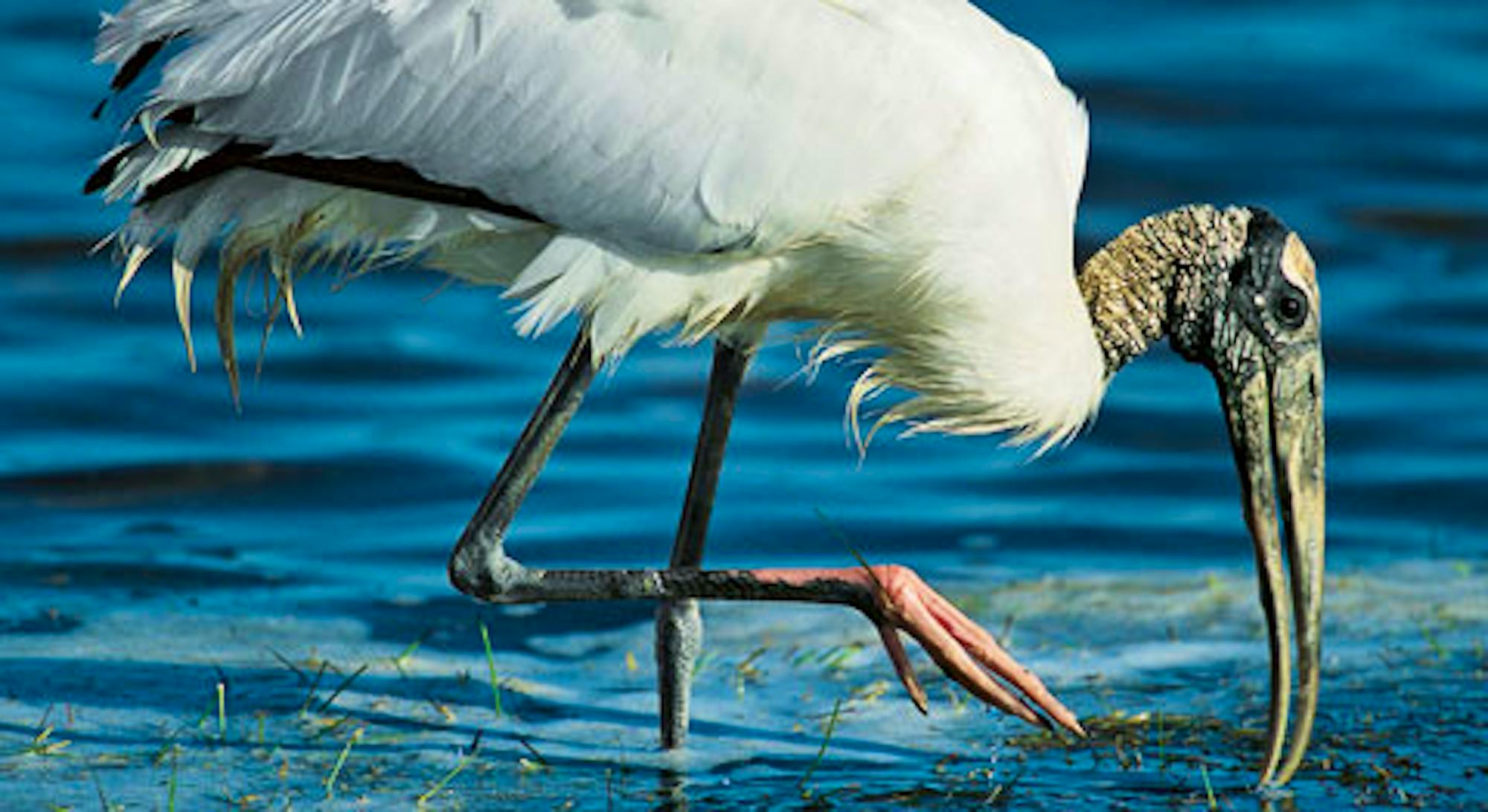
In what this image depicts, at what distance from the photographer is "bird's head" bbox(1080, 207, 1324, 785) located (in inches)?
206

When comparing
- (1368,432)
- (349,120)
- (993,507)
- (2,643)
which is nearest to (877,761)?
(349,120)

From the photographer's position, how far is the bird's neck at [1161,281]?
5.36 metres

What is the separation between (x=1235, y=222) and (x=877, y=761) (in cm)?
126

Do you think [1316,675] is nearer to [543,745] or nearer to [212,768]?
[543,745]

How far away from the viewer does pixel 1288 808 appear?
16.3ft

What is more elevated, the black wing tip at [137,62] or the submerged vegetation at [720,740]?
the black wing tip at [137,62]

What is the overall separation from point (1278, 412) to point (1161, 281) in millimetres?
348

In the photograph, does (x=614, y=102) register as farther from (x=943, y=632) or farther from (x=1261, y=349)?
(x=1261, y=349)

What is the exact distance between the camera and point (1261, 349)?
5.29m

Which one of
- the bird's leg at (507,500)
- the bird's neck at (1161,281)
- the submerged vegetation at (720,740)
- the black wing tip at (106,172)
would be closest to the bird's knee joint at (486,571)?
the bird's leg at (507,500)

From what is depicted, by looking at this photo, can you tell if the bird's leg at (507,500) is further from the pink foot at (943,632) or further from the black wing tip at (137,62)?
the black wing tip at (137,62)

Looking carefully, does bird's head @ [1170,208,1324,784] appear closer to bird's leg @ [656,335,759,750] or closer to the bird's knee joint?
bird's leg @ [656,335,759,750]

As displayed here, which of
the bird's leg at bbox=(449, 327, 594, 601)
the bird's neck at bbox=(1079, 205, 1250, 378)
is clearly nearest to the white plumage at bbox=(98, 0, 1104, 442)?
the bird's leg at bbox=(449, 327, 594, 601)

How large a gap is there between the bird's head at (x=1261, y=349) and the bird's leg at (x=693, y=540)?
0.75m
